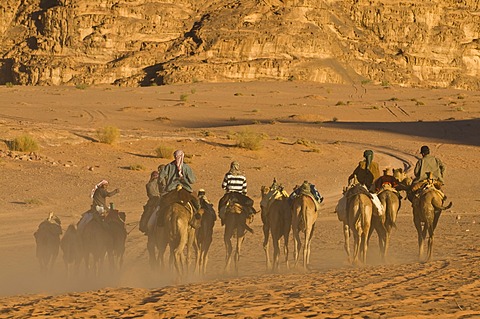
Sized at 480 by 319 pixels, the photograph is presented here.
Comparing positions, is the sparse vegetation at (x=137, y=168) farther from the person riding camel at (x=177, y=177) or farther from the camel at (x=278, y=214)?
the person riding camel at (x=177, y=177)

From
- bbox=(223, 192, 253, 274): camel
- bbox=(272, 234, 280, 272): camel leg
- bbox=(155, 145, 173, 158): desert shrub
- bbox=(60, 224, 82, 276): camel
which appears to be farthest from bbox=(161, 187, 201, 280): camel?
bbox=(155, 145, 173, 158): desert shrub

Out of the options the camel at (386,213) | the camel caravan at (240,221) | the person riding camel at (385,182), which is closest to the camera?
the camel caravan at (240,221)

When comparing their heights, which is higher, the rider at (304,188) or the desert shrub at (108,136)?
the desert shrub at (108,136)

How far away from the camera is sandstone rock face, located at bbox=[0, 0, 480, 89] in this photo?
82562 millimetres

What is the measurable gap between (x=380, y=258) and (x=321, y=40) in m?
74.3

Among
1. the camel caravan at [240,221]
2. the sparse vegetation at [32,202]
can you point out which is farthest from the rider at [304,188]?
the sparse vegetation at [32,202]

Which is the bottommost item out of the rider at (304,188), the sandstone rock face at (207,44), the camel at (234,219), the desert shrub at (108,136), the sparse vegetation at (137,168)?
the camel at (234,219)

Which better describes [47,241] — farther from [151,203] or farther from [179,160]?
[179,160]

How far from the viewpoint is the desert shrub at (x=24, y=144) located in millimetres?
31475

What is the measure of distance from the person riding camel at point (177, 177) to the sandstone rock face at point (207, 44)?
6642cm

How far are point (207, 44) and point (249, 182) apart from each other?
5764 cm

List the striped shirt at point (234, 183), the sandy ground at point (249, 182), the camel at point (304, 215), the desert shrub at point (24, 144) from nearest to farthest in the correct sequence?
the sandy ground at point (249, 182) < the camel at point (304, 215) < the striped shirt at point (234, 183) < the desert shrub at point (24, 144)

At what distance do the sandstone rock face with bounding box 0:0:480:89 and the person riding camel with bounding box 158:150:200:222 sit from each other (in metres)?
66.4

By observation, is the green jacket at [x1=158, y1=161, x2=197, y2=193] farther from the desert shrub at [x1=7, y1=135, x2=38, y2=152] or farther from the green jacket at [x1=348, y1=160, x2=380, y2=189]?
the desert shrub at [x1=7, y1=135, x2=38, y2=152]
